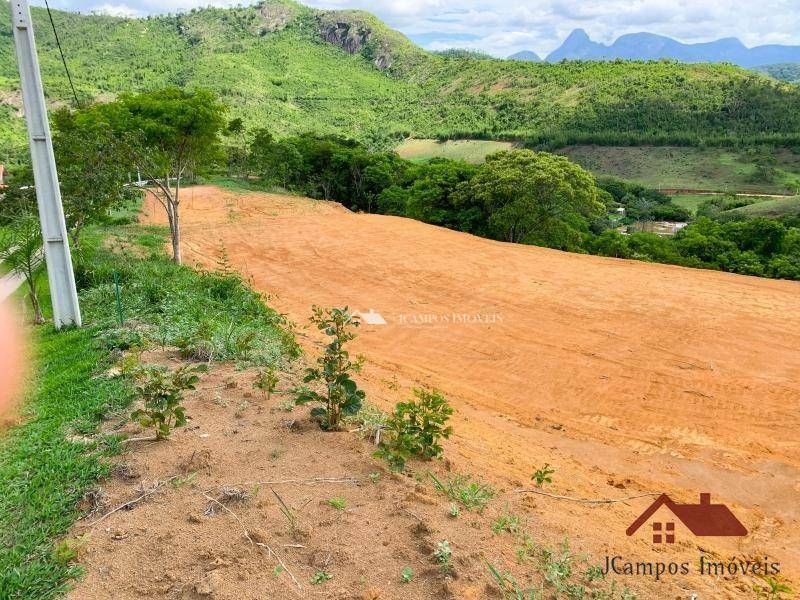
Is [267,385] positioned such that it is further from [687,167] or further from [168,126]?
[687,167]

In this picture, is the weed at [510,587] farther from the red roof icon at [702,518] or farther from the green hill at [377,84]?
the green hill at [377,84]

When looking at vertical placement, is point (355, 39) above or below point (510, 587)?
above

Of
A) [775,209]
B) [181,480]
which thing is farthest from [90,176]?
[775,209]

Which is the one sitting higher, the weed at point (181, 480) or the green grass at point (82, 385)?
the green grass at point (82, 385)

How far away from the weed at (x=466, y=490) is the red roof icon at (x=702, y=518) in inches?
48.8

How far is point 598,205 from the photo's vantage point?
23.2 m

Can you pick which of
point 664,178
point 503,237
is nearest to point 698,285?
point 503,237

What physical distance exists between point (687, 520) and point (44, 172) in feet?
27.7

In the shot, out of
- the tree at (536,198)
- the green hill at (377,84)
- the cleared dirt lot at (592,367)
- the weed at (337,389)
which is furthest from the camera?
the green hill at (377,84)

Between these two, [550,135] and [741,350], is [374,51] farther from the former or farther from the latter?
[741,350]

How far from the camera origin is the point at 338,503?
12.0ft

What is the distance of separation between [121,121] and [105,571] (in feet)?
45.0

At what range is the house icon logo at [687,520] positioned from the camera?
168 inches

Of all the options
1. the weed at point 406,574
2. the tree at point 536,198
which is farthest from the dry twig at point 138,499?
the tree at point 536,198
